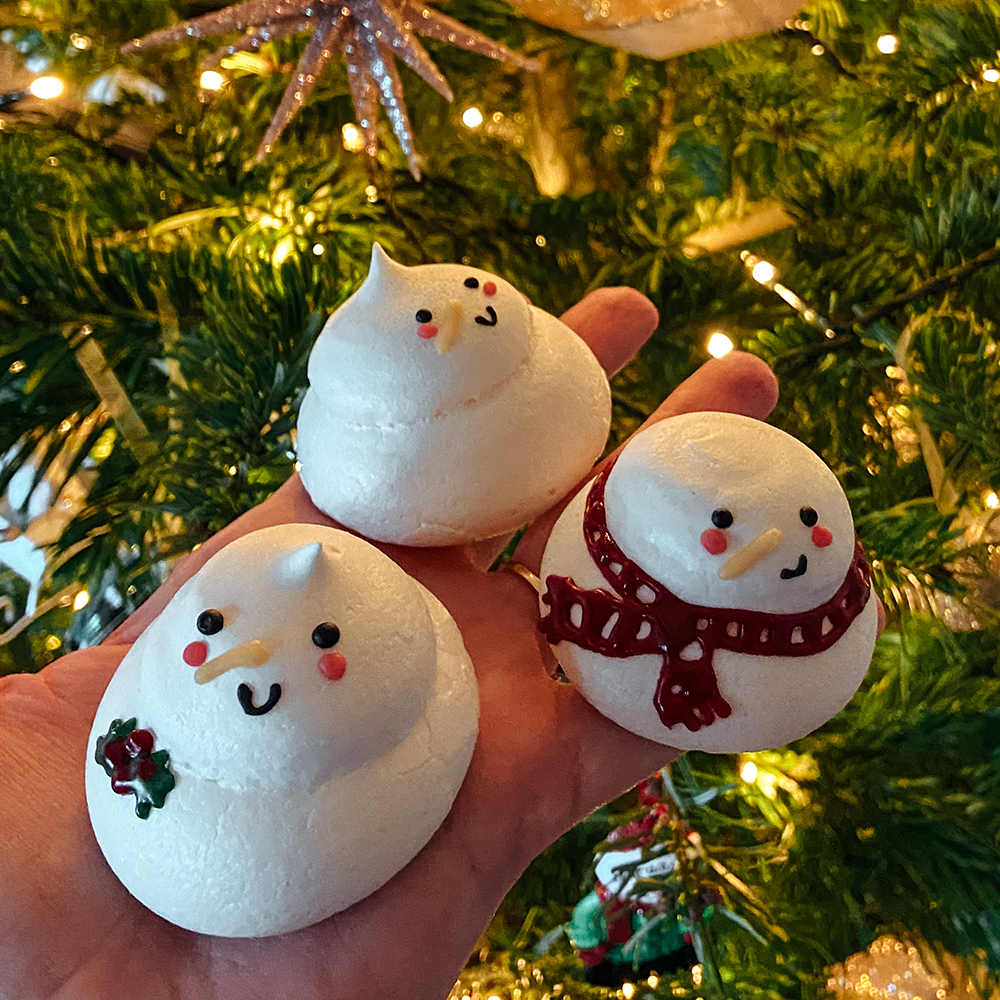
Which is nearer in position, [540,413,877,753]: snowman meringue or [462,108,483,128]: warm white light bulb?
[540,413,877,753]: snowman meringue

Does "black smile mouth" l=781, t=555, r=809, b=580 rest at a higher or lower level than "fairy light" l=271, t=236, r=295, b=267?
lower

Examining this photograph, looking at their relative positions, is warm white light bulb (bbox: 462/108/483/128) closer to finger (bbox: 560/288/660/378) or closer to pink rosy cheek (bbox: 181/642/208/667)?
finger (bbox: 560/288/660/378)

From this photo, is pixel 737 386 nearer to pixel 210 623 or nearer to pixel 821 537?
pixel 821 537

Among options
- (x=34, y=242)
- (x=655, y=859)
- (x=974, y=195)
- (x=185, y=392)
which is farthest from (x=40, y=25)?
(x=655, y=859)

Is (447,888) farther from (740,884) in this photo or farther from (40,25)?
(40,25)

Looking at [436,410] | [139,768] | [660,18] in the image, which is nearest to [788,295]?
[660,18]

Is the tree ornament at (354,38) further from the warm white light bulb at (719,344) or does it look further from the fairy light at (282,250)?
the warm white light bulb at (719,344)

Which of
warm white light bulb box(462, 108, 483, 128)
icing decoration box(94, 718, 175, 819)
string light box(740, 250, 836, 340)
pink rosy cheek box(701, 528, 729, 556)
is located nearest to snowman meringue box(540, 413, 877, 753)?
pink rosy cheek box(701, 528, 729, 556)
